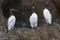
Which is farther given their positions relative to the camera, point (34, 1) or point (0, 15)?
point (34, 1)

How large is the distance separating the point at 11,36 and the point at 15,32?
27 centimetres

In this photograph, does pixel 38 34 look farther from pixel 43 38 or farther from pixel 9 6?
pixel 9 6

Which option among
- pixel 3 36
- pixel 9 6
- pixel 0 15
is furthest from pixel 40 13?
pixel 3 36

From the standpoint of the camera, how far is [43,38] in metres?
12.4

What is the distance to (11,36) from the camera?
12.2 m

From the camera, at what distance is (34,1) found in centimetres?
2236

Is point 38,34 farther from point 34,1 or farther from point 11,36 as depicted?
point 34,1

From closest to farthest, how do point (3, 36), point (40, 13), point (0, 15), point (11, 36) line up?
point (11, 36) < point (3, 36) < point (0, 15) < point (40, 13)

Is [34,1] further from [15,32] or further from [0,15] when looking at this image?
[15,32]

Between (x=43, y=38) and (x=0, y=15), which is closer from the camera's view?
(x=43, y=38)

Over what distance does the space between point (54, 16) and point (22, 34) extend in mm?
9839

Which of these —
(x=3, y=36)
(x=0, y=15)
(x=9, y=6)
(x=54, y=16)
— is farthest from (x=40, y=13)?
(x=3, y=36)

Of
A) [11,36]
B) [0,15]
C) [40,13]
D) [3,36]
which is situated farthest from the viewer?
[40,13]

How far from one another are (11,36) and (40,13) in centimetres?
975
